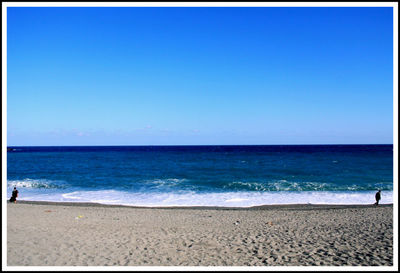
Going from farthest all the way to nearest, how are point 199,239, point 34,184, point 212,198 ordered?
1. point 34,184
2. point 212,198
3. point 199,239

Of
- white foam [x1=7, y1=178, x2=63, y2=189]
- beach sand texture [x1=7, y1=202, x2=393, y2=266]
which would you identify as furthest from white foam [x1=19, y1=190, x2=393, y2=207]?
beach sand texture [x1=7, y1=202, x2=393, y2=266]

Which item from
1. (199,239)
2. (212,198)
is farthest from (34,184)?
(199,239)

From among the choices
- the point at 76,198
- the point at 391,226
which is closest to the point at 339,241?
the point at 391,226

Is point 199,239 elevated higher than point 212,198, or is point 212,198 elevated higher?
point 199,239

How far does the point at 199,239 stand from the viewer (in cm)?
941

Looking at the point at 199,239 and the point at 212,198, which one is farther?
the point at 212,198

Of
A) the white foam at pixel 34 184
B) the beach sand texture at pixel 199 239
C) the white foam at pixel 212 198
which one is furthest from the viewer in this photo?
the white foam at pixel 34 184

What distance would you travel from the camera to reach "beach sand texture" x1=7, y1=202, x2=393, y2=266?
7.39m

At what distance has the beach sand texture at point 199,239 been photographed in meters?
7.39

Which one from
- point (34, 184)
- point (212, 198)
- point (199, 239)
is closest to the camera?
point (199, 239)

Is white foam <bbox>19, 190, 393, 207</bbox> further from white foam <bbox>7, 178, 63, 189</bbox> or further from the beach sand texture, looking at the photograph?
the beach sand texture

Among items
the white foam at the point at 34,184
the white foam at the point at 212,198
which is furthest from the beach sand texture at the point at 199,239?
the white foam at the point at 34,184

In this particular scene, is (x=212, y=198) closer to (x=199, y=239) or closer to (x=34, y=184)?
(x=199, y=239)

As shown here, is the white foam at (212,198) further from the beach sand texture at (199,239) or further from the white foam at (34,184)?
the beach sand texture at (199,239)
